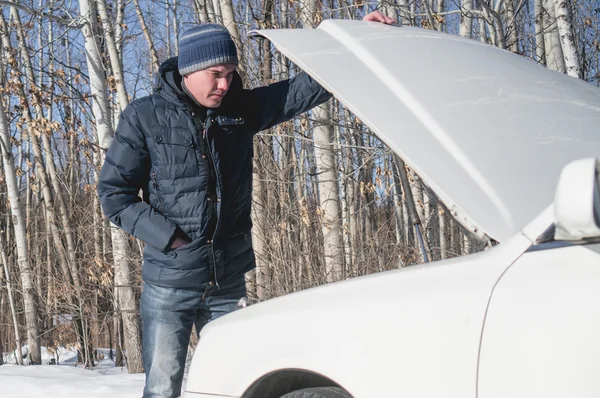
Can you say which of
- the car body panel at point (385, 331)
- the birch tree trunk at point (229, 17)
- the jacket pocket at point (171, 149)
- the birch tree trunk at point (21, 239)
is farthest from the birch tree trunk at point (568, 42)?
the birch tree trunk at point (21, 239)

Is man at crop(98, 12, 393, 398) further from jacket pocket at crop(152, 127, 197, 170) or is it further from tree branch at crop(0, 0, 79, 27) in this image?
tree branch at crop(0, 0, 79, 27)

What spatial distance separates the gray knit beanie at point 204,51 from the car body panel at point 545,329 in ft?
5.87

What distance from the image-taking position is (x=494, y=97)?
245 cm

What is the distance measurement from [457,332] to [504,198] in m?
0.37

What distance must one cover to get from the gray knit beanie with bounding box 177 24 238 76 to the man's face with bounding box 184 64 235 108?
0.9 inches

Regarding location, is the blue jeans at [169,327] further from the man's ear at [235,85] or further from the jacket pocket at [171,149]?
the man's ear at [235,85]

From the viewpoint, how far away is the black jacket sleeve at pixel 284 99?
3637mm

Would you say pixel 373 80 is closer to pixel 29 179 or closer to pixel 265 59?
pixel 265 59

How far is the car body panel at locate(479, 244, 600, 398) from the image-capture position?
1.78 metres

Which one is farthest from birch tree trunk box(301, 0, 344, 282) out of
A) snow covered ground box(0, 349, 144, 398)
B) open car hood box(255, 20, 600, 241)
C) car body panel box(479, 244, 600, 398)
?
car body panel box(479, 244, 600, 398)

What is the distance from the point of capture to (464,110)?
236 cm

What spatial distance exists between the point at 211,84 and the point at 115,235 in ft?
26.5

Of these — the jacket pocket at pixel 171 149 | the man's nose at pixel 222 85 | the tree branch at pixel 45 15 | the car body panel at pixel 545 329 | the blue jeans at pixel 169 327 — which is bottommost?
the blue jeans at pixel 169 327

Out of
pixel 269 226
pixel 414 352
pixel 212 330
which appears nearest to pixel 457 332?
pixel 414 352
